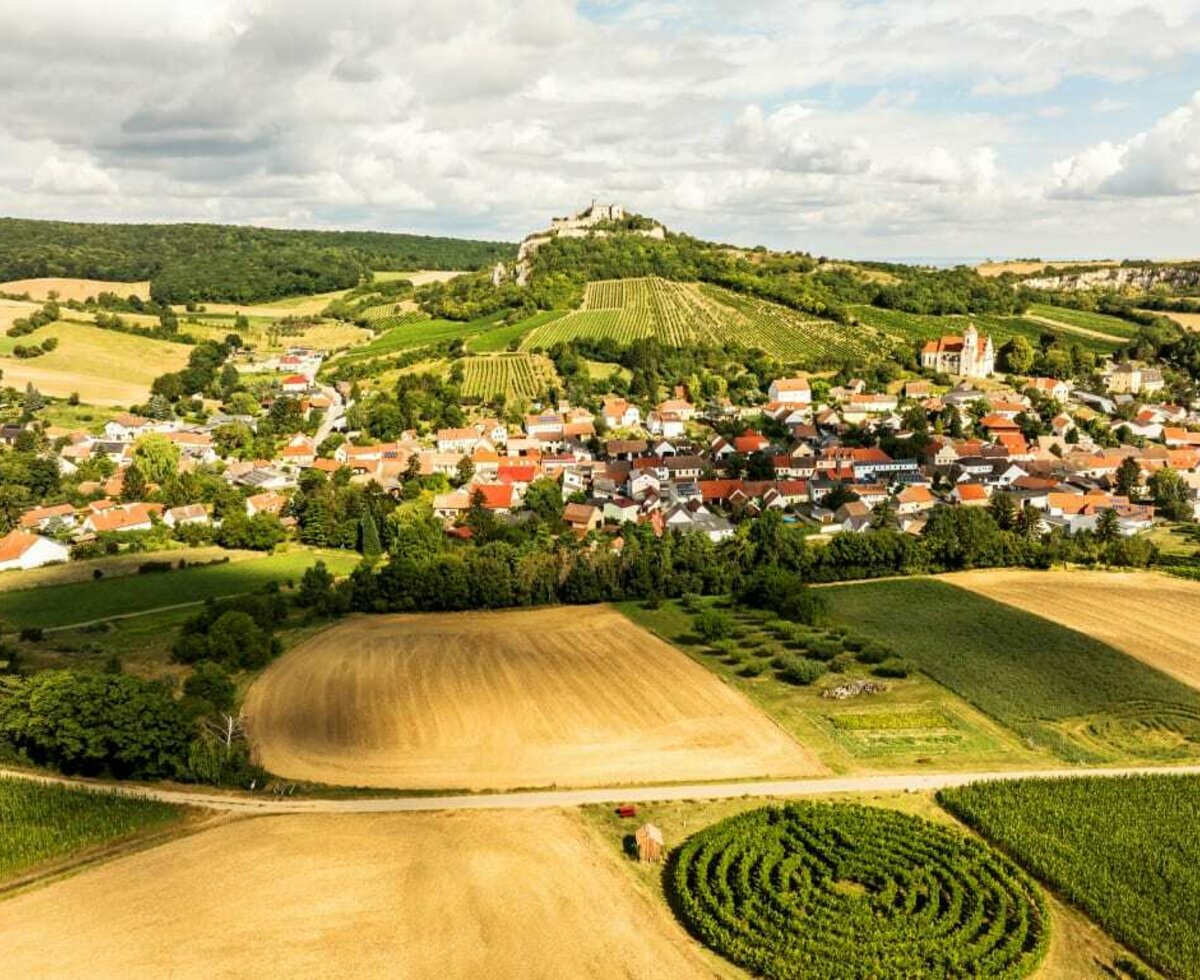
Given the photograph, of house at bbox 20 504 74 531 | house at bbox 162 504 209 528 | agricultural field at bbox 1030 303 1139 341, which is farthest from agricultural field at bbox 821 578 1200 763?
agricultural field at bbox 1030 303 1139 341

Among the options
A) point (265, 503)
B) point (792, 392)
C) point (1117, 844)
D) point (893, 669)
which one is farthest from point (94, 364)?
point (1117, 844)

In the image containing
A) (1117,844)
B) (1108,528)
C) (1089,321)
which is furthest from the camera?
(1089,321)

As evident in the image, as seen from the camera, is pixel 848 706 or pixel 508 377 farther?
pixel 508 377

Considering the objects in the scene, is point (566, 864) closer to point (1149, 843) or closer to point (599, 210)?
point (1149, 843)

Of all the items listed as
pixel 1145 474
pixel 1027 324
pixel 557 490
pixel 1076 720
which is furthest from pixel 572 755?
pixel 1027 324

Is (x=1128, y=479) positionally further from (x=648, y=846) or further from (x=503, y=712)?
(x=648, y=846)
